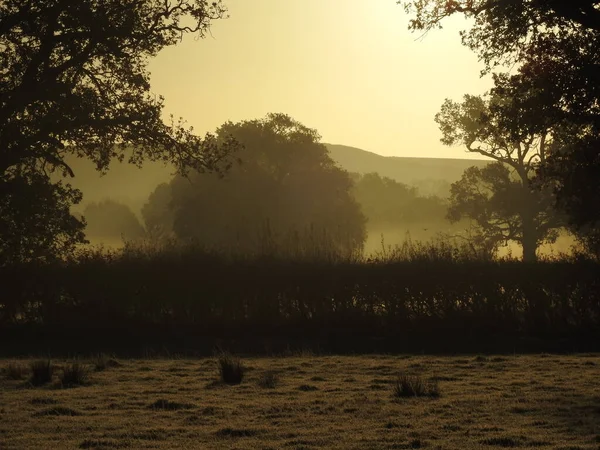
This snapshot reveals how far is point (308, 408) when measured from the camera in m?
11.2

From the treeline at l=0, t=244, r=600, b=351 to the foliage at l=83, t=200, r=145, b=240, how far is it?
2641 inches

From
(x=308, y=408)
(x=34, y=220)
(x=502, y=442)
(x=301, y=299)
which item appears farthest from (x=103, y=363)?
(x=34, y=220)

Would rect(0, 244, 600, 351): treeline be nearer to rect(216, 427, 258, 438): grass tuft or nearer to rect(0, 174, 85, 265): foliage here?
rect(0, 174, 85, 265): foliage

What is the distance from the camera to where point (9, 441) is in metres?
Answer: 9.22

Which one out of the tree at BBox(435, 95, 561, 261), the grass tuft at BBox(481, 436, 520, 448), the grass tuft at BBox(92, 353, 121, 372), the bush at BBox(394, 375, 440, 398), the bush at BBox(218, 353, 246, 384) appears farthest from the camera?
the tree at BBox(435, 95, 561, 261)

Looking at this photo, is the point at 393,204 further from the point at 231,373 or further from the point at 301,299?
the point at 231,373

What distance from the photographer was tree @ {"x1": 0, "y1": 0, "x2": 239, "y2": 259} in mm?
21906

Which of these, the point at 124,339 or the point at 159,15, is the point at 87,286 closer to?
the point at 124,339

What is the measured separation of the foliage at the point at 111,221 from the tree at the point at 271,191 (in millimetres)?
15972

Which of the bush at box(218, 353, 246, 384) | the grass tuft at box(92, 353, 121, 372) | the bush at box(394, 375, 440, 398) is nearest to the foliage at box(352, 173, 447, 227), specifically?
the grass tuft at box(92, 353, 121, 372)

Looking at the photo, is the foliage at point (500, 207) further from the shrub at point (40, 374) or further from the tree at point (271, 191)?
the shrub at point (40, 374)

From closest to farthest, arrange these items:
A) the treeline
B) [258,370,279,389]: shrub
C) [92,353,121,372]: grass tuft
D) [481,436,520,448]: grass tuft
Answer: [481,436,520,448]: grass tuft < [258,370,279,389]: shrub < [92,353,121,372]: grass tuft < the treeline

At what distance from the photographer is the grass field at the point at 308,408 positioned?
30.4ft

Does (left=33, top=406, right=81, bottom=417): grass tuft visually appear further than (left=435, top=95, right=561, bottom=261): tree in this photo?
No
